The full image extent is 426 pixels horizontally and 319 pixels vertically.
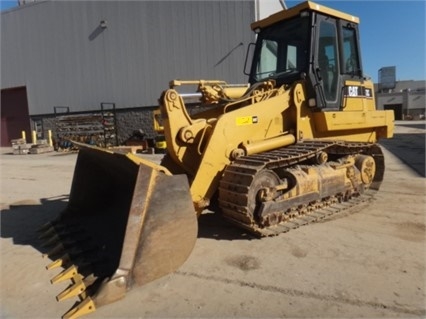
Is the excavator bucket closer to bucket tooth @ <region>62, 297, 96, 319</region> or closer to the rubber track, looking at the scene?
bucket tooth @ <region>62, 297, 96, 319</region>

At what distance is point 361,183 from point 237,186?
9.17 ft

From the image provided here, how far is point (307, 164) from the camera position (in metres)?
5.57

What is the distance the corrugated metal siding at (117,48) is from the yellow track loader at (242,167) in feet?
35.0

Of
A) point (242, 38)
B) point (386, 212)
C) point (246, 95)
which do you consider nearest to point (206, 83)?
point (246, 95)

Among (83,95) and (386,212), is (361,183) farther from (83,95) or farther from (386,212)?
(83,95)

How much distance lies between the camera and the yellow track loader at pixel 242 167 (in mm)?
3758

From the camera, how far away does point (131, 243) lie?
11.6 feet

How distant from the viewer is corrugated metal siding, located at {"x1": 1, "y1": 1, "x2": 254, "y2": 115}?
664 inches

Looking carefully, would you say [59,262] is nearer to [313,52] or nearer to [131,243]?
[131,243]

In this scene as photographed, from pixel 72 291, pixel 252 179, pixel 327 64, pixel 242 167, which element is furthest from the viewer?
pixel 327 64

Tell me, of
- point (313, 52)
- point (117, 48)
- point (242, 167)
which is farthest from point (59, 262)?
point (117, 48)

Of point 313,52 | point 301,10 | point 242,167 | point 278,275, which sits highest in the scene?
point 301,10

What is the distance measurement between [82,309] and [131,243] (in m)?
0.66

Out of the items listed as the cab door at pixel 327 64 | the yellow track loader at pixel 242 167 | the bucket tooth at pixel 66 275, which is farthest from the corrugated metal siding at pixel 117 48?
the bucket tooth at pixel 66 275
